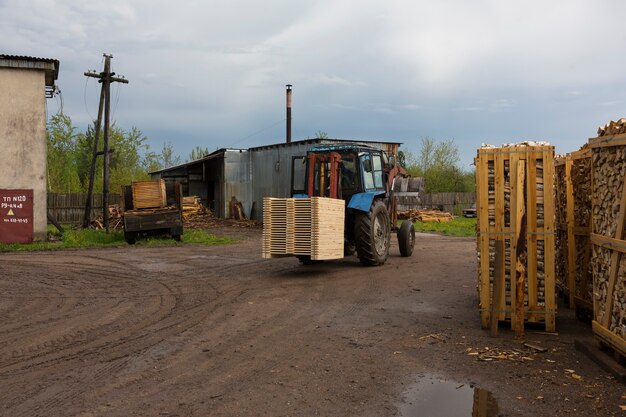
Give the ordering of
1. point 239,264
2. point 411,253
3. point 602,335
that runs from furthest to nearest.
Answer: point 411,253 < point 239,264 < point 602,335

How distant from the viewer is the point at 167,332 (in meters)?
7.16

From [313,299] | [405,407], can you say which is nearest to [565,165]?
[313,299]

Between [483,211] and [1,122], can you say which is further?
[1,122]

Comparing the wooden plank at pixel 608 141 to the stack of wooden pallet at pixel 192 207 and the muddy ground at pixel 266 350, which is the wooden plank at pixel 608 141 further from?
the stack of wooden pallet at pixel 192 207

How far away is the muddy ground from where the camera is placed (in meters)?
4.74


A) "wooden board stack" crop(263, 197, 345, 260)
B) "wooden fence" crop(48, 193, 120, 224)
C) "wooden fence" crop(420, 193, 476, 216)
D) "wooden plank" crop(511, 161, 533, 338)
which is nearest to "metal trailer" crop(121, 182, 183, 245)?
"wooden board stack" crop(263, 197, 345, 260)

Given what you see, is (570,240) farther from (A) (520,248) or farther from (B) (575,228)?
(A) (520,248)

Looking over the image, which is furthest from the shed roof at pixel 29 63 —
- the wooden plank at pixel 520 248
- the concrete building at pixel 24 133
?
the wooden plank at pixel 520 248

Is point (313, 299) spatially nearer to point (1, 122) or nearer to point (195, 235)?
point (195, 235)

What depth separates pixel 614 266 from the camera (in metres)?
5.61

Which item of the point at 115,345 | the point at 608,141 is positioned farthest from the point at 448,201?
A: the point at 115,345

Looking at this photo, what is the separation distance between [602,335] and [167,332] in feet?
17.2

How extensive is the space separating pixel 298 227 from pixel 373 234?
248cm

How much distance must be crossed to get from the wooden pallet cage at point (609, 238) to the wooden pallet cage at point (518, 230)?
611 millimetres
